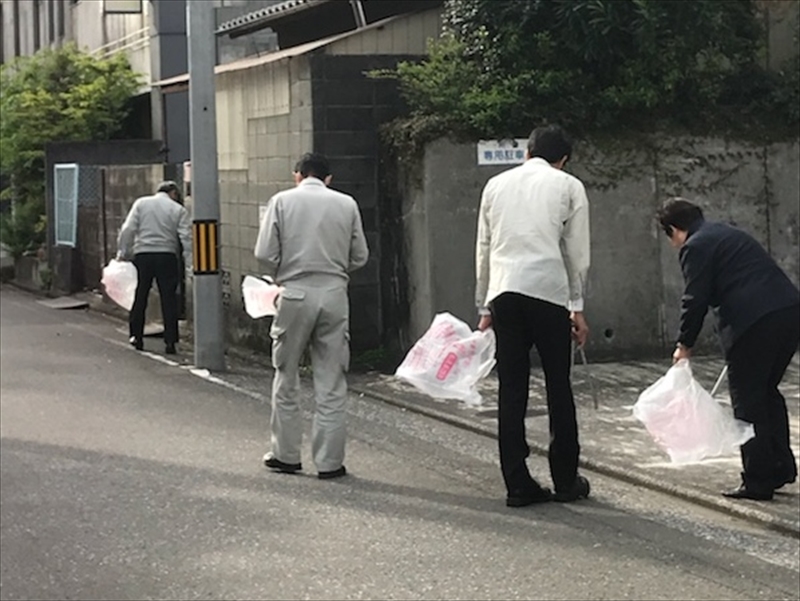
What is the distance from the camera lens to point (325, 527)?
24.1 ft

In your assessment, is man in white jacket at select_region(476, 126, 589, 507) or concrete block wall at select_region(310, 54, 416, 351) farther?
concrete block wall at select_region(310, 54, 416, 351)

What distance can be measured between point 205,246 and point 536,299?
21.0 ft

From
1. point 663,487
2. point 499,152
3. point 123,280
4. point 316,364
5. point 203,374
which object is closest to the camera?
point 663,487

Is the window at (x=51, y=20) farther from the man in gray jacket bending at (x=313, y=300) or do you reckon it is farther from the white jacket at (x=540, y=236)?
the white jacket at (x=540, y=236)

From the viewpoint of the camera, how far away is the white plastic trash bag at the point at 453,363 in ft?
28.1

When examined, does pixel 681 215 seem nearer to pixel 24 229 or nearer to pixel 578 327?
pixel 578 327

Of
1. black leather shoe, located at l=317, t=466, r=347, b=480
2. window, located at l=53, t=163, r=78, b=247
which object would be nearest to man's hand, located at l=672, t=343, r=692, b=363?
black leather shoe, located at l=317, t=466, r=347, b=480

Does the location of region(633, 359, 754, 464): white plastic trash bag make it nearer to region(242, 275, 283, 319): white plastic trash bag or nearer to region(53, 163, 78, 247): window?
region(242, 275, 283, 319): white plastic trash bag

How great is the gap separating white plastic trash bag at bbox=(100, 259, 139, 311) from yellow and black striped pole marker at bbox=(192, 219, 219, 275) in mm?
1703

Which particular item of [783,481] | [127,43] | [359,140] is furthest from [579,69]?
[127,43]

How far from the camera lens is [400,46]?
48.1 feet

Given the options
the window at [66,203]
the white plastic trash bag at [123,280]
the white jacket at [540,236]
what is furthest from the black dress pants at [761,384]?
the window at [66,203]

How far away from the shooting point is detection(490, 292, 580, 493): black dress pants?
7.76 m

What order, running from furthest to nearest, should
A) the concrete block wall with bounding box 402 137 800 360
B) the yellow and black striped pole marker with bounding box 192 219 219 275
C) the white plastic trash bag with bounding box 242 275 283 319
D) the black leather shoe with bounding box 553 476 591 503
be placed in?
the yellow and black striped pole marker with bounding box 192 219 219 275
the concrete block wall with bounding box 402 137 800 360
the white plastic trash bag with bounding box 242 275 283 319
the black leather shoe with bounding box 553 476 591 503
